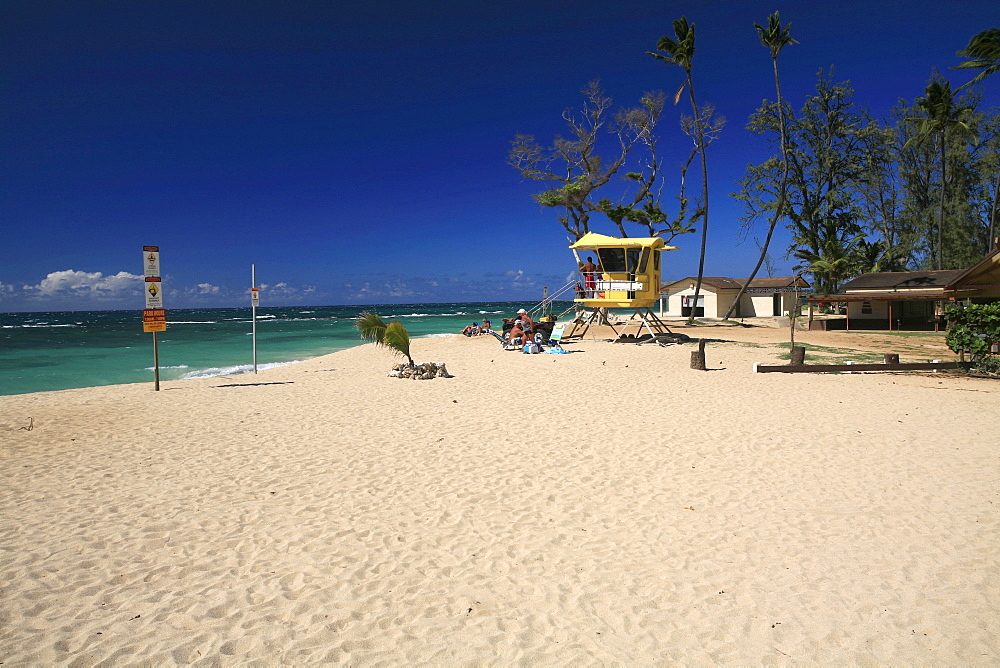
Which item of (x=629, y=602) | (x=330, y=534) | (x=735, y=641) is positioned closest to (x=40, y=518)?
(x=330, y=534)

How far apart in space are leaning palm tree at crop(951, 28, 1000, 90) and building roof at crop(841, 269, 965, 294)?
9.37m

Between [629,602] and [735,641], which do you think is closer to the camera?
[735,641]

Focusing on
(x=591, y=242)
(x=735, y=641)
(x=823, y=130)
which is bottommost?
(x=735, y=641)

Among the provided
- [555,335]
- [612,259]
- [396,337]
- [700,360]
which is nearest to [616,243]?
[612,259]

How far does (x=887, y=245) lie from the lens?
38562 millimetres

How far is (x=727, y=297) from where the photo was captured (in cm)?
3791

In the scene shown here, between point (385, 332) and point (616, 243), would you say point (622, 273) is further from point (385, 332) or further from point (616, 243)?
point (385, 332)

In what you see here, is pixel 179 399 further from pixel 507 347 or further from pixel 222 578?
pixel 507 347

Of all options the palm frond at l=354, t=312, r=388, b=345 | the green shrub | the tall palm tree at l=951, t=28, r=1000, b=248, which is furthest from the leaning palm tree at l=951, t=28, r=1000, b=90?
the palm frond at l=354, t=312, r=388, b=345

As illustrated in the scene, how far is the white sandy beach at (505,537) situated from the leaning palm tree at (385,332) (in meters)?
4.70

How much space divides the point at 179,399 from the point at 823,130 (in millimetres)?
42808

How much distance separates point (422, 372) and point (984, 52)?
79.5 feet

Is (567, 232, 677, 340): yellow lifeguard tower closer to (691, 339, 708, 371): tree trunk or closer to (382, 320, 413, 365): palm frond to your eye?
(691, 339, 708, 371): tree trunk

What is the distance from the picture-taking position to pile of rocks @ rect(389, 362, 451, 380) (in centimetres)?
1273
